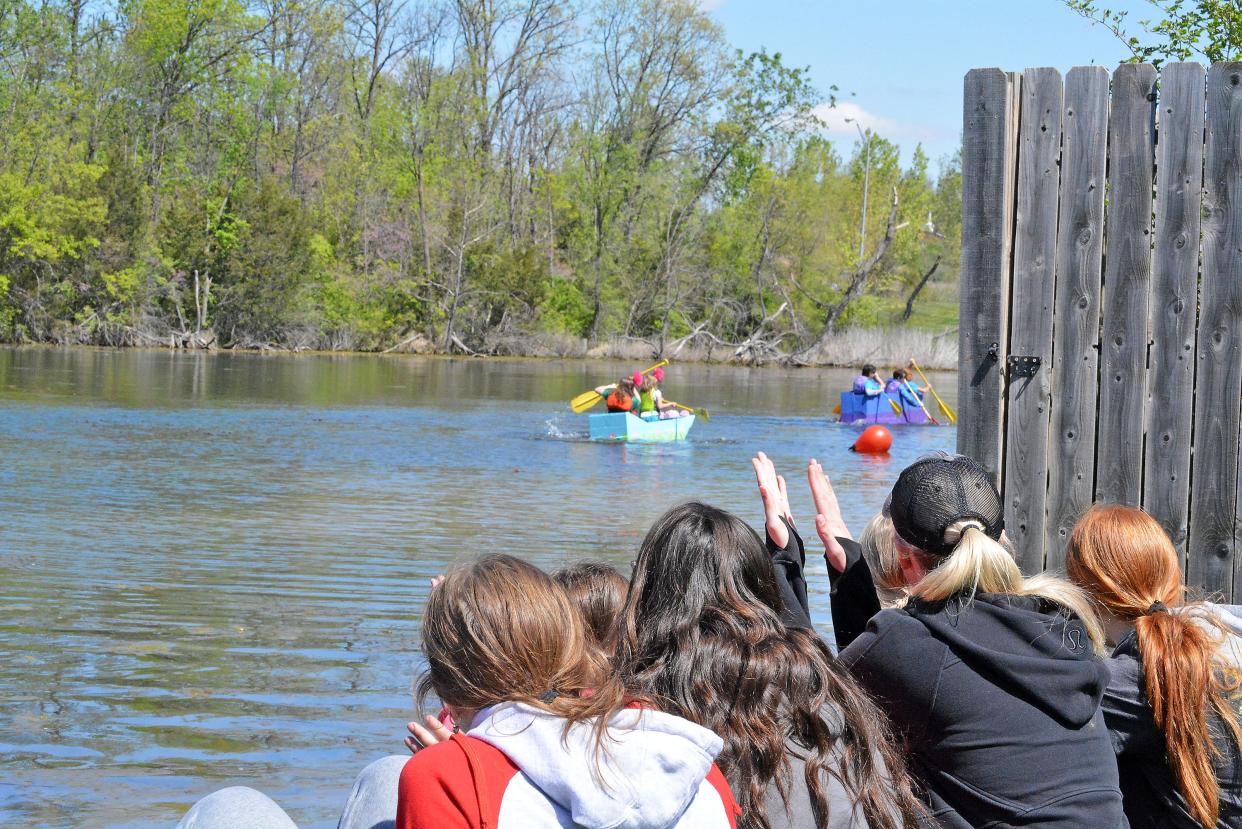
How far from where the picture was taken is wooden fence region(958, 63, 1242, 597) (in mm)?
4555

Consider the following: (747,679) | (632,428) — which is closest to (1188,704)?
(747,679)

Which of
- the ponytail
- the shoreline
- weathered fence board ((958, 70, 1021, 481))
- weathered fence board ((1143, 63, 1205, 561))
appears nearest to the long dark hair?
the ponytail

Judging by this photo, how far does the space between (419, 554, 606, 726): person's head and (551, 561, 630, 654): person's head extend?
0.72 metres

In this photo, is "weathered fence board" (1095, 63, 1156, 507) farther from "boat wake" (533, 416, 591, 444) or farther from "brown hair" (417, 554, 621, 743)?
"boat wake" (533, 416, 591, 444)

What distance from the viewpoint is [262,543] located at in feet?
34.8

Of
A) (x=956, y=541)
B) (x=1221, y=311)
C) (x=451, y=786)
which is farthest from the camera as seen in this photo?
(x=1221, y=311)

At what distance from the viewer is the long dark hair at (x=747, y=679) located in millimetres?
2607

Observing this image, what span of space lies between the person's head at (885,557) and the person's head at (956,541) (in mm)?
21

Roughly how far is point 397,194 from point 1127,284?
177ft

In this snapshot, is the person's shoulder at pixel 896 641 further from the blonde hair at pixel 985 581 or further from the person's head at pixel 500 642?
the person's head at pixel 500 642

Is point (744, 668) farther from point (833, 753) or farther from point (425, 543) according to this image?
point (425, 543)

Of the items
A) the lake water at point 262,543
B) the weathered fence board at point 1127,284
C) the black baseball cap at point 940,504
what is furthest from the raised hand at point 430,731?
the weathered fence board at point 1127,284

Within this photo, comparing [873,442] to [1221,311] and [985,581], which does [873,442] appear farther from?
[985,581]

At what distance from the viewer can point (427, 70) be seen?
59875 millimetres
